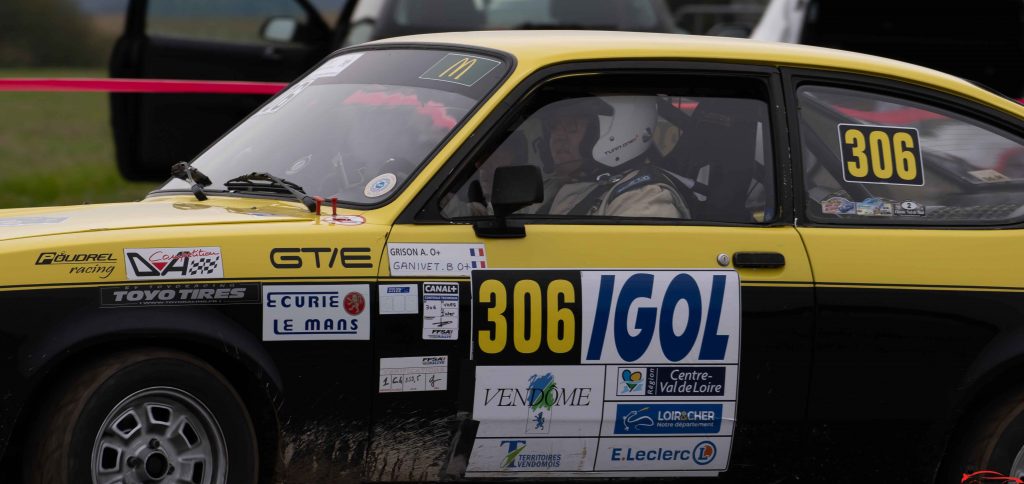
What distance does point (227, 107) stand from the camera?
36.7 ft

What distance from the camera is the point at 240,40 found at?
38.8 ft

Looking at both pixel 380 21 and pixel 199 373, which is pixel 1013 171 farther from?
pixel 380 21

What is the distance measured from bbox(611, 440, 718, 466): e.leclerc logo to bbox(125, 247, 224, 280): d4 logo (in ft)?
4.22

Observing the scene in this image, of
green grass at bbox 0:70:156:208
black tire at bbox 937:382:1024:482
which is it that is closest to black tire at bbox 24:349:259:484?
black tire at bbox 937:382:1024:482

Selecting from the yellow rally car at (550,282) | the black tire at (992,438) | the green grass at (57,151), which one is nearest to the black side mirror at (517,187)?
the yellow rally car at (550,282)

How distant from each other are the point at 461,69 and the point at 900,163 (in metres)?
1.42

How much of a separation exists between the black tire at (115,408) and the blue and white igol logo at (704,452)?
1345mm

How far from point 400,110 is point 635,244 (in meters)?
0.85

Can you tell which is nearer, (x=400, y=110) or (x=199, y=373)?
(x=199, y=373)

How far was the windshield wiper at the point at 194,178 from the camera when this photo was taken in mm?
5348

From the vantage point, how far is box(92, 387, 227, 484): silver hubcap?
179 inches

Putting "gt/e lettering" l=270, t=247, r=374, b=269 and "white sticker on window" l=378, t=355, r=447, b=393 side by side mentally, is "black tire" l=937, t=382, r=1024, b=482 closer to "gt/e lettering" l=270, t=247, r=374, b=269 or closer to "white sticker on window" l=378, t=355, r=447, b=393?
"white sticker on window" l=378, t=355, r=447, b=393

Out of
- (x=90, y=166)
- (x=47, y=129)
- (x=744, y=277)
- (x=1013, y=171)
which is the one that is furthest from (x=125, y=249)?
(x=47, y=129)

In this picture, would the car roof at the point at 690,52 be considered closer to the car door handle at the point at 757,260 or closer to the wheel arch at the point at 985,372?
the car door handle at the point at 757,260
